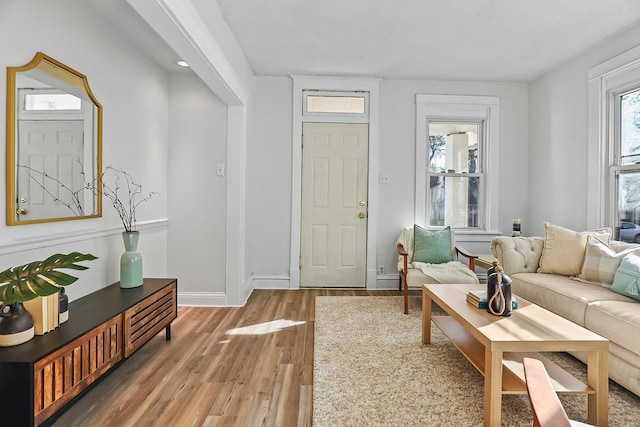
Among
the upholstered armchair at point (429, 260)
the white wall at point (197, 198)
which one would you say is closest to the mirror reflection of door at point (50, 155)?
the white wall at point (197, 198)

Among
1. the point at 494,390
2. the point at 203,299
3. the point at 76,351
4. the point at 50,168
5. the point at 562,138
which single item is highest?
the point at 562,138

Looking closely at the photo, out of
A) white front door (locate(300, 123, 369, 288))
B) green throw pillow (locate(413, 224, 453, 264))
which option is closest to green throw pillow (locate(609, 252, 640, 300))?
green throw pillow (locate(413, 224, 453, 264))

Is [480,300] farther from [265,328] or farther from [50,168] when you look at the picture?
[50,168]

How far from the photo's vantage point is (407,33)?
322 centimetres

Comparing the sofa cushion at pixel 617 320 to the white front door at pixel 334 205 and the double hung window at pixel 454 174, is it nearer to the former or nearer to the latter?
the double hung window at pixel 454 174

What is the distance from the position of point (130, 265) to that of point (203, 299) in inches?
50.6

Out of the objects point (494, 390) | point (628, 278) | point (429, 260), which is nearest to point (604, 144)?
point (628, 278)

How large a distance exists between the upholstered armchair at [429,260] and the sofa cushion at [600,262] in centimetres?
90

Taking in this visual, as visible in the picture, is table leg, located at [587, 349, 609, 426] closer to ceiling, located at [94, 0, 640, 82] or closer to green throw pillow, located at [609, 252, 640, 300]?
green throw pillow, located at [609, 252, 640, 300]

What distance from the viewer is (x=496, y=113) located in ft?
14.6

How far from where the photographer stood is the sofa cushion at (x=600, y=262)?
2594 mm

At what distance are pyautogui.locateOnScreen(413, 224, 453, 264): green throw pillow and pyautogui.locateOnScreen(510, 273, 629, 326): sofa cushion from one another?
33.2 inches

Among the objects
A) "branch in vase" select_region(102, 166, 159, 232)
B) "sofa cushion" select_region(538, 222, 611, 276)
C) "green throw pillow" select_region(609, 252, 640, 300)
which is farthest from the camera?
"sofa cushion" select_region(538, 222, 611, 276)

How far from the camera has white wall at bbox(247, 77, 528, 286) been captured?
14.2 ft
